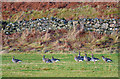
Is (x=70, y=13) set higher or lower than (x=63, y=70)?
higher

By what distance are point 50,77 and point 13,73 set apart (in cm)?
165

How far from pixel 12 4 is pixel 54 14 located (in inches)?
243

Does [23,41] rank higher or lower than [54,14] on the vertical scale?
lower

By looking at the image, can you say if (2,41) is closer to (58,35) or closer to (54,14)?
(58,35)

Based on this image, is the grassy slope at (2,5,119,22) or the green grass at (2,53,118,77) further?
the grassy slope at (2,5,119,22)

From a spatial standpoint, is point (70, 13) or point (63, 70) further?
point (70, 13)

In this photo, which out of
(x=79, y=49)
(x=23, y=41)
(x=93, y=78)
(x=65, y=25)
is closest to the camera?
(x=93, y=78)

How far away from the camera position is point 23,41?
23188 mm

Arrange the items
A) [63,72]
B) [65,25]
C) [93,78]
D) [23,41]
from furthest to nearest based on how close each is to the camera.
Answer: [65,25] < [23,41] < [63,72] < [93,78]

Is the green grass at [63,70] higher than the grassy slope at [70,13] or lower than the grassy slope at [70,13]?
lower

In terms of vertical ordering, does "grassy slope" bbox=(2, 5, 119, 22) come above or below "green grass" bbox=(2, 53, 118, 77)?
above

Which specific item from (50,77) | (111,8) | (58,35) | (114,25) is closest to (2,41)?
(58,35)

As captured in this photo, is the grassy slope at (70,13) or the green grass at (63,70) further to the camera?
the grassy slope at (70,13)

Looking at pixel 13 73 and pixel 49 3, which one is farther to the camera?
pixel 49 3
